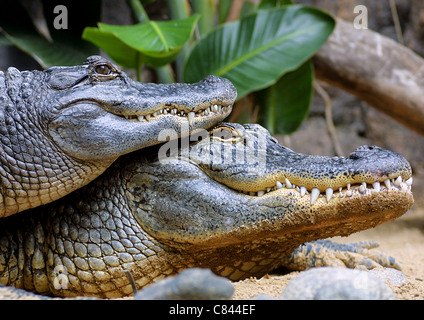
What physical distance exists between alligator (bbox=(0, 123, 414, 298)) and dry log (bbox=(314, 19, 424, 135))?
214 cm

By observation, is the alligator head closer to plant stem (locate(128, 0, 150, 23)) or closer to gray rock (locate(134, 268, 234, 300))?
gray rock (locate(134, 268, 234, 300))

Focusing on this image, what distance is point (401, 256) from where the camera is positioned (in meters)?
3.33

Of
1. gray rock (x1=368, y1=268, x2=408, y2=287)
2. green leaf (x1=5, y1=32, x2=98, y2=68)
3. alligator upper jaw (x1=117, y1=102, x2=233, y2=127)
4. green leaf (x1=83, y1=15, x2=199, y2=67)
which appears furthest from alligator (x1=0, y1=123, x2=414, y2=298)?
green leaf (x1=5, y1=32, x2=98, y2=68)

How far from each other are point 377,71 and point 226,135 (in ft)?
7.73

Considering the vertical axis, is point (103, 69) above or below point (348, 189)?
above

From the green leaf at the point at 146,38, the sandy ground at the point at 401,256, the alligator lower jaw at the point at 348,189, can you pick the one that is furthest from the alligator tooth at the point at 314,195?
the green leaf at the point at 146,38

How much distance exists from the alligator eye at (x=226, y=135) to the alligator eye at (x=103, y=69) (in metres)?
0.56

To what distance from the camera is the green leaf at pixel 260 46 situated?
12.8 ft

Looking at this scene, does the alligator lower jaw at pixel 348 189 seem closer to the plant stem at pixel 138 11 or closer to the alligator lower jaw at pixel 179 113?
the alligator lower jaw at pixel 179 113

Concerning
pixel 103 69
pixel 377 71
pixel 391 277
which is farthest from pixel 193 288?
pixel 377 71

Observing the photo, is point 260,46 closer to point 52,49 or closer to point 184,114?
point 52,49

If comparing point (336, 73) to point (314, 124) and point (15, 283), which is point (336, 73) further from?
point (15, 283)

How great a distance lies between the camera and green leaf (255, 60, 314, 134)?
14.2 ft

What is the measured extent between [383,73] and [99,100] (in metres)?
2.87
